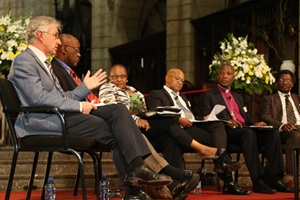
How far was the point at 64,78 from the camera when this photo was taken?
3.29 metres

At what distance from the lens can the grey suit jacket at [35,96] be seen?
291 centimetres

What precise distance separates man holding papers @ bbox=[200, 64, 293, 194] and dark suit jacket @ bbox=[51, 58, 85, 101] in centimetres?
191

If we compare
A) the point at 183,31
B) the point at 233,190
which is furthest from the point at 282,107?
the point at 183,31

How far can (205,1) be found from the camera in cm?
1084

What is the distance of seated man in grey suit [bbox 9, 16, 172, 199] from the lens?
2887 millimetres

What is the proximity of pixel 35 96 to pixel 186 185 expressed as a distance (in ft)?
4.22

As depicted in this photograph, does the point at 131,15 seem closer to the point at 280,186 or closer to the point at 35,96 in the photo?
the point at 280,186

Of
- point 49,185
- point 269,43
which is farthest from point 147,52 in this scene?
point 49,185

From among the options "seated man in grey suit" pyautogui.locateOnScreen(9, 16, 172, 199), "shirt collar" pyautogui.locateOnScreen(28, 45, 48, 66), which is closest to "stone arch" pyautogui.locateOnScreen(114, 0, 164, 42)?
"shirt collar" pyautogui.locateOnScreen(28, 45, 48, 66)

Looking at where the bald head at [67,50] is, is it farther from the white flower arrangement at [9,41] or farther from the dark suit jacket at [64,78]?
the white flower arrangement at [9,41]

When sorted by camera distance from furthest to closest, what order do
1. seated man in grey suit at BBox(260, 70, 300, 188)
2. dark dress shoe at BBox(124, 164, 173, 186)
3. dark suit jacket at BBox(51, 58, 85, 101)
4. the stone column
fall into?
1. the stone column
2. seated man in grey suit at BBox(260, 70, 300, 188)
3. dark suit jacket at BBox(51, 58, 85, 101)
4. dark dress shoe at BBox(124, 164, 173, 186)

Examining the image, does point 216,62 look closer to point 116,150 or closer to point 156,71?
point 116,150

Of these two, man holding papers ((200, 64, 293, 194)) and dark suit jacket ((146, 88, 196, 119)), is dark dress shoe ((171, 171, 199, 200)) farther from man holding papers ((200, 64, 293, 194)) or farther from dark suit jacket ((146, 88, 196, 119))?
dark suit jacket ((146, 88, 196, 119))

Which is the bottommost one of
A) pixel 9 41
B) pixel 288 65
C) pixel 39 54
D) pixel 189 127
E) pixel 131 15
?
pixel 189 127
